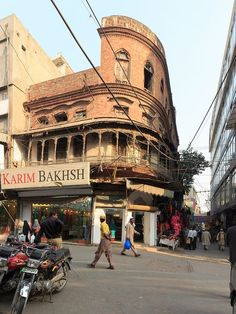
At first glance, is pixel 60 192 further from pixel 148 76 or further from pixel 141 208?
pixel 148 76

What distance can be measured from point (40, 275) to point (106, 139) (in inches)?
723

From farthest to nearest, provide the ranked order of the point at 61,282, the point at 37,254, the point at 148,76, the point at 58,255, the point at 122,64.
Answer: the point at 148,76
the point at 122,64
the point at 61,282
the point at 58,255
the point at 37,254

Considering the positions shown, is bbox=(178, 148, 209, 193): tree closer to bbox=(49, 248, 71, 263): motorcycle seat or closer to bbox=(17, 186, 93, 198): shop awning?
bbox=(17, 186, 93, 198): shop awning

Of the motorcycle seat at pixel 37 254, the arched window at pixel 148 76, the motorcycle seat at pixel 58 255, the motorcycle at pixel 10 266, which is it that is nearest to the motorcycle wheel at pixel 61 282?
the motorcycle seat at pixel 58 255

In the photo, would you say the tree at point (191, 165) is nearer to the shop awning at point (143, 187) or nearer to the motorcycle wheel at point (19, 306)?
the shop awning at point (143, 187)

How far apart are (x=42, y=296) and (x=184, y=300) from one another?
280 cm

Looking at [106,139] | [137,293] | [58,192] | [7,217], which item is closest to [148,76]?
[106,139]

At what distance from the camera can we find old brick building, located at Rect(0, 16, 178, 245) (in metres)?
24.7

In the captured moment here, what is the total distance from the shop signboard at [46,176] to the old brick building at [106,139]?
0.26ft

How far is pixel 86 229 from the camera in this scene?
2514 cm

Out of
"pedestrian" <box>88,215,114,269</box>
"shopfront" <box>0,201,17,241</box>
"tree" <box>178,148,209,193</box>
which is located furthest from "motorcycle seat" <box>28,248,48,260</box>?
"tree" <box>178,148,209,193</box>

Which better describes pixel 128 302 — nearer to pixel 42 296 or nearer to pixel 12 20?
pixel 42 296

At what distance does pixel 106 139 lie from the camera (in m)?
25.5

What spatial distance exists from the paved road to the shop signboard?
10.2 meters
